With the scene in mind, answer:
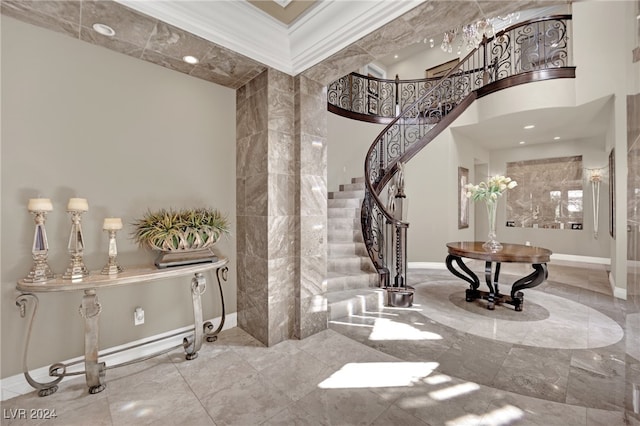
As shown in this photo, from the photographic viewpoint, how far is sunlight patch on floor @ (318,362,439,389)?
1.93m

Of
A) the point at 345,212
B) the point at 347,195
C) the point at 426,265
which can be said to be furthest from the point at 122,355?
the point at 426,265

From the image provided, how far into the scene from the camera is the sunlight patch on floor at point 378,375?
6.34 feet

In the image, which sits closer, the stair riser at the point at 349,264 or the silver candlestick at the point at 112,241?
the silver candlestick at the point at 112,241

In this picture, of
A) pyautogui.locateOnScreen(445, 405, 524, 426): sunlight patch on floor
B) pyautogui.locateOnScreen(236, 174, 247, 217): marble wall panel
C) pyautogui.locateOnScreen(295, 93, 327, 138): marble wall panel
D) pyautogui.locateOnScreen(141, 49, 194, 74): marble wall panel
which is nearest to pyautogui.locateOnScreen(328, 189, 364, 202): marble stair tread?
pyautogui.locateOnScreen(295, 93, 327, 138): marble wall panel

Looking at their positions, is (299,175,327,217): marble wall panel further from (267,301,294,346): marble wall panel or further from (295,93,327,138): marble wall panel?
(267,301,294,346): marble wall panel

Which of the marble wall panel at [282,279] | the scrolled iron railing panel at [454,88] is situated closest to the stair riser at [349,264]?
the marble wall panel at [282,279]

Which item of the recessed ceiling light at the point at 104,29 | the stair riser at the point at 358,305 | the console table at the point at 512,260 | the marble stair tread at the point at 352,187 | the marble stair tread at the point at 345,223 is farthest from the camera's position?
the marble stair tread at the point at 352,187

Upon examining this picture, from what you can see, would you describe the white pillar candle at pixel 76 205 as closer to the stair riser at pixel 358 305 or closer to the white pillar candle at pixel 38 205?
the white pillar candle at pixel 38 205

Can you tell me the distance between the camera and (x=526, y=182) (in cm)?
711

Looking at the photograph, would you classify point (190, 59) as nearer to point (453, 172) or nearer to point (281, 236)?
point (281, 236)

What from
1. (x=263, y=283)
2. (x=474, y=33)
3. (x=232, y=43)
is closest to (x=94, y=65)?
(x=232, y=43)

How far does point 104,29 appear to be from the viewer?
1.94 m

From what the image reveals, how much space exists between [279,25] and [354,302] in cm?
304

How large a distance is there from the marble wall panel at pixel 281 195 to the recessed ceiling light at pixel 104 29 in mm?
1557
